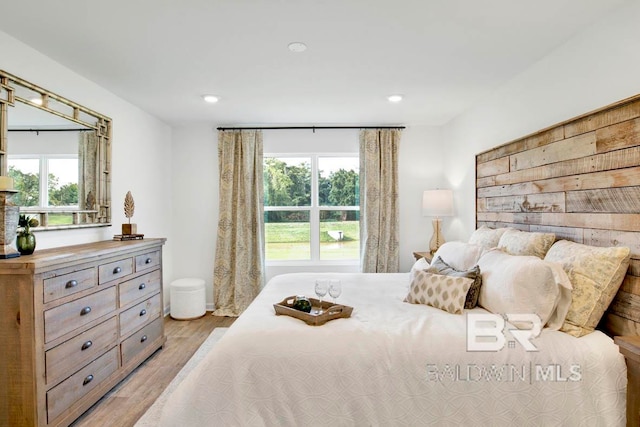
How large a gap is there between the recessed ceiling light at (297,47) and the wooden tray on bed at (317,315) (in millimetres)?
1716

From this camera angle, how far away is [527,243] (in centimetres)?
240

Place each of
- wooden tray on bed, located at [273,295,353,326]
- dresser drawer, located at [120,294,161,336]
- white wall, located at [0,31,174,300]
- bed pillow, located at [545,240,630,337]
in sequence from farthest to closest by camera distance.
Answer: dresser drawer, located at [120,294,161,336], white wall, located at [0,31,174,300], wooden tray on bed, located at [273,295,353,326], bed pillow, located at [545,240,630,337]

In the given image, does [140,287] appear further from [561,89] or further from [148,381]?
[561,89]

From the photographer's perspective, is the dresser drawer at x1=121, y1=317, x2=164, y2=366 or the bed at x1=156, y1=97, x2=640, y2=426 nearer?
the bed at x1=156, y1=97, x2=640, y2=426

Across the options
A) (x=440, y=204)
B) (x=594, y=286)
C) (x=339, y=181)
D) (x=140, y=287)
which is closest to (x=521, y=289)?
(x=594, y=286)

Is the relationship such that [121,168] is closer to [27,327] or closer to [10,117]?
[10,117]

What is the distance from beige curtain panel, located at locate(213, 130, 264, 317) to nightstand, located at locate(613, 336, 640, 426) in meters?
3.64

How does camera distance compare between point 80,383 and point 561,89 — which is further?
point 561,89

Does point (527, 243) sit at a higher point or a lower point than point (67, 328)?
higher

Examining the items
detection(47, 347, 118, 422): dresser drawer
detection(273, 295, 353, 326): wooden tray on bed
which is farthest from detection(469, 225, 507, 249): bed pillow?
detection(47, 347, 118, 422): dresser drawer

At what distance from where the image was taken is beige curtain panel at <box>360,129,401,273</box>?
455 cm

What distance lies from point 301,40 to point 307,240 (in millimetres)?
2933

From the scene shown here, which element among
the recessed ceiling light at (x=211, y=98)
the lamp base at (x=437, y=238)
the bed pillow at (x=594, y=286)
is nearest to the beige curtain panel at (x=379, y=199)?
the lamp base at (x=437, y=238)

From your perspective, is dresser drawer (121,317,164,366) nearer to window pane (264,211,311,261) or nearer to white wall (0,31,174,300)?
white wall (0,31,174,300)
